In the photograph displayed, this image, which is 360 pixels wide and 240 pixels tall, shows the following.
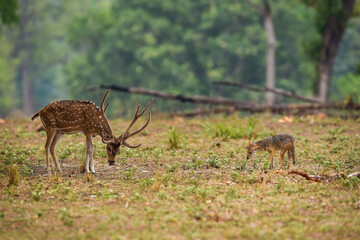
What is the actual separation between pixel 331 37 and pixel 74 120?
1681 centimetres

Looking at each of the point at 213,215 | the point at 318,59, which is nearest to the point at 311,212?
the point at 213,215

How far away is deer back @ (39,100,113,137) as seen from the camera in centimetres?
846

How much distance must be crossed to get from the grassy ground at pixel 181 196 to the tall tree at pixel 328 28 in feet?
40.1

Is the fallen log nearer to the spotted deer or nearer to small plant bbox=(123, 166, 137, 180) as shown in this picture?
the spotted deer

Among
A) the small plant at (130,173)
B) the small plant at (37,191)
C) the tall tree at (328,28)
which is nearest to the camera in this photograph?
the small plant at (37,191)

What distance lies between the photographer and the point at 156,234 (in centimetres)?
535

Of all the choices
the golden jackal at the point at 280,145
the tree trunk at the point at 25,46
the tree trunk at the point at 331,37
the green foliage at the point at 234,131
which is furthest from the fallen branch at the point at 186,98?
the tree trunk at the point at 25,46

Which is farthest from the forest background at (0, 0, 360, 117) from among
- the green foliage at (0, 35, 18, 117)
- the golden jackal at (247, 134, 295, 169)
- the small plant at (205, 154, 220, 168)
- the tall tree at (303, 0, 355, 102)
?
the golden jackal at (247, 134, 295, 169)

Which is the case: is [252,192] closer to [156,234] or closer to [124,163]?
[156,234]

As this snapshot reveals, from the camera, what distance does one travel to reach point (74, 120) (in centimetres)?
845

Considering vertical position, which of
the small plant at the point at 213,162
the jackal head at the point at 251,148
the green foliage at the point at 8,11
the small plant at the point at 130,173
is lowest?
the small plant at the point at 130,173

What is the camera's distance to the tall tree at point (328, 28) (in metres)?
21.8

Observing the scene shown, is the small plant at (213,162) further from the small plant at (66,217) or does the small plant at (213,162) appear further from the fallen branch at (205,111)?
the fallen branch at (205,111)

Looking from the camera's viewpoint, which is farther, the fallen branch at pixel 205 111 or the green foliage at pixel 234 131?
the fallen branch at pixel 205 111
